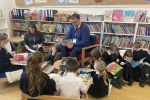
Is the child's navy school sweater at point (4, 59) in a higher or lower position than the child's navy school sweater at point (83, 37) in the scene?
lower

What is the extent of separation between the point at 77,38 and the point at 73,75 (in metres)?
1.71

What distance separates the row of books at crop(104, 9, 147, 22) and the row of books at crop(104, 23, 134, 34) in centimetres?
19

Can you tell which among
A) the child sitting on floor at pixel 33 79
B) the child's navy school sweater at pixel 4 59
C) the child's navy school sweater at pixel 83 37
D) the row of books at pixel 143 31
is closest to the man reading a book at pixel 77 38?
the child's navy school sweater at pixel 83 37

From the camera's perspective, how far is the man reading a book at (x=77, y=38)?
2.78m

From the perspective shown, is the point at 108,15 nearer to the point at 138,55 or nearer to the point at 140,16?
the point at 140,16

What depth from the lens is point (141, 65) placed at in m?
2.63

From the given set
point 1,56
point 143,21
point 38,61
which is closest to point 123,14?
point 143,21

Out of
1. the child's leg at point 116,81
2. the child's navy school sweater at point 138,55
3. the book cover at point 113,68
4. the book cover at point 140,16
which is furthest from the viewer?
the book cover at point 140,16

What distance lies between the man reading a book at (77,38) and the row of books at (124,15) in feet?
3.87

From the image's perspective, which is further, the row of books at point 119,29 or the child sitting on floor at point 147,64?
the row of books at point 119,29

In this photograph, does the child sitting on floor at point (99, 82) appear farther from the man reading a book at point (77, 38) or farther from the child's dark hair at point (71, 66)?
the man reading a book at point (77, 38)

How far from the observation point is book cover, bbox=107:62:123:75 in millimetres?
2564

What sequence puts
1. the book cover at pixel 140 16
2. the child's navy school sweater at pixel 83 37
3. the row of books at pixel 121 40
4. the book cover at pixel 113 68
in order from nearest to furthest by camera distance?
the book cover at pixel 113 68
the child's navy school sweater at pixel 83 37
the book cover at pixel 140 16
the row of books at pixel 121 40

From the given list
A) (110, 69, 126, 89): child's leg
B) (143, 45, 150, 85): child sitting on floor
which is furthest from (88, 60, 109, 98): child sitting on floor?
(143, 45, 150, 85): child sitting on floor
